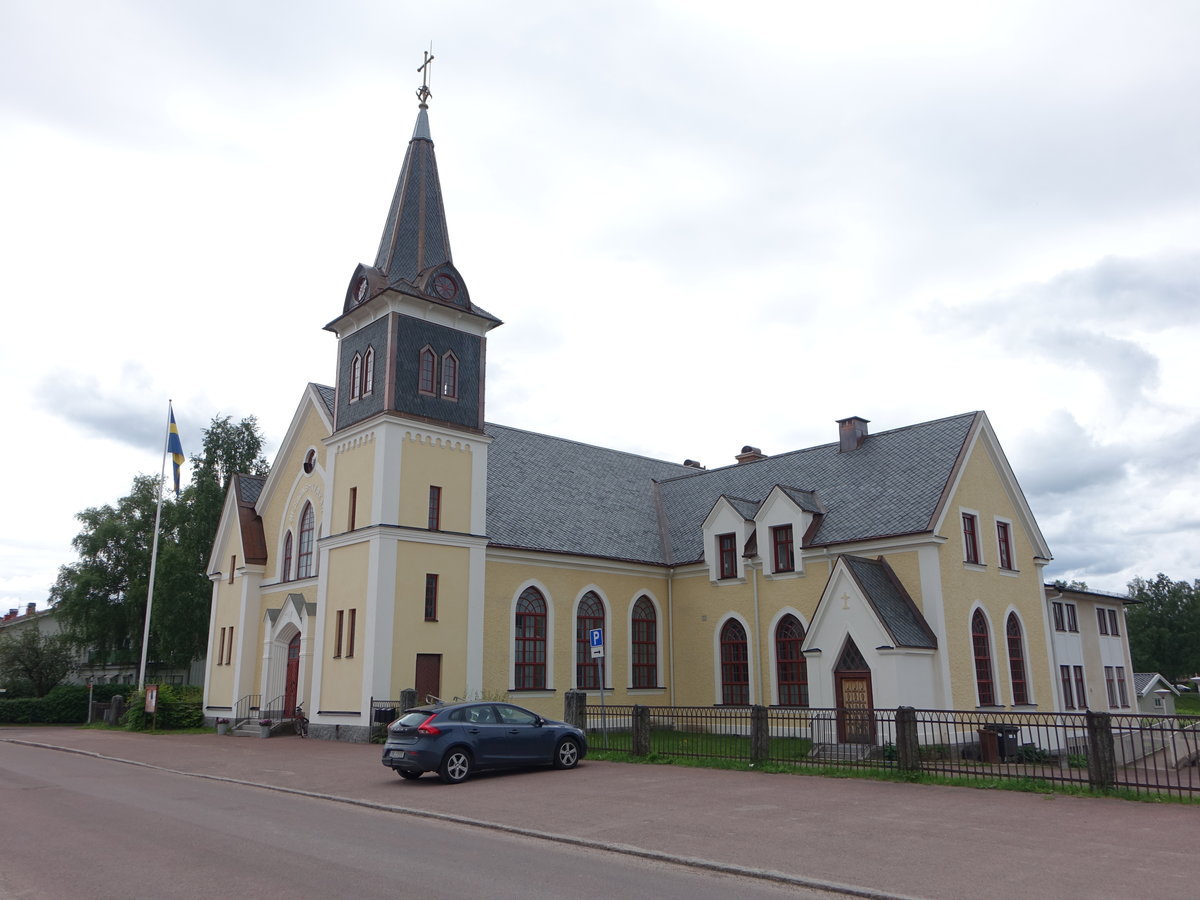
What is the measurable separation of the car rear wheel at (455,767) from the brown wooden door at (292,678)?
1679 cm

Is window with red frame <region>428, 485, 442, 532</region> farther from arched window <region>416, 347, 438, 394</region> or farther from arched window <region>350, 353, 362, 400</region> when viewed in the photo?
arched window <region>350, 353, 362, 400</region>

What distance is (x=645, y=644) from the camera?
110ft

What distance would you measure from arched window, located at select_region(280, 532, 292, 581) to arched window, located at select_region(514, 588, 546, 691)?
9.34 metres

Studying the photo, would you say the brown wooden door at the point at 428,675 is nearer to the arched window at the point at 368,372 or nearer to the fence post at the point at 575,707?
the fence post at the point at 575,707

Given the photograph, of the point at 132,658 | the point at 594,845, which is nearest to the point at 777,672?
the point at 594,845

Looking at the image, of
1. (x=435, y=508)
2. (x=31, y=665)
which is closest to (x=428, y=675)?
(x=435, y=508)

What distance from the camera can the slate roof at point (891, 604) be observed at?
80.8ft

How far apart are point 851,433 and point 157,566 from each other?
36.6 metres

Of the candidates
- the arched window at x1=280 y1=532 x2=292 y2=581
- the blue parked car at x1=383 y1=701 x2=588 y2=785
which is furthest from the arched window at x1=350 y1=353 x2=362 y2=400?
the blue parked car at x1=383 y1=701 x2=588 y2=785

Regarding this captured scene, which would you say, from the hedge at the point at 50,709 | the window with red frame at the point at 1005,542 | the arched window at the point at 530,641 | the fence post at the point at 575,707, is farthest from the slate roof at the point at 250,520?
the window with red frame at the point at 1005,542

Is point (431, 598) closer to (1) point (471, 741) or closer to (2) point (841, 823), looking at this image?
(1) point (471, 741)

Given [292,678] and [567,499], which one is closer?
[292,678]

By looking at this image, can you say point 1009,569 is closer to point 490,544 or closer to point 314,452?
point 490,544

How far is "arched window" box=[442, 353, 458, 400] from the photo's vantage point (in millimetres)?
30062
